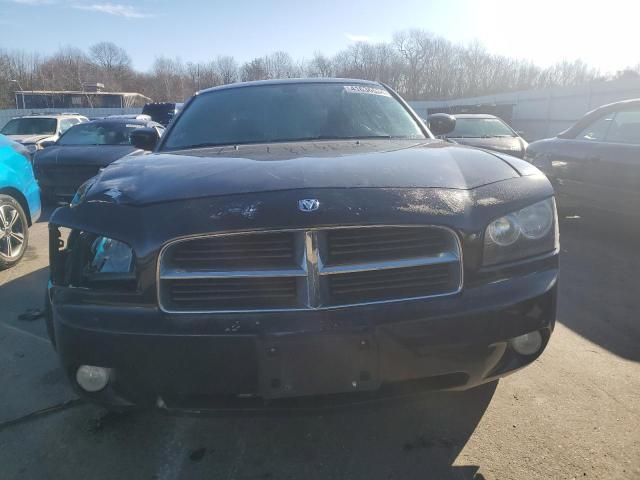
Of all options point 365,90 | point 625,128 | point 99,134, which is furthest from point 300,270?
point 99,134

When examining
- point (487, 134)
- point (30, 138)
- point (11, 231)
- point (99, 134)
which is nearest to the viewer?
point (11, 231)

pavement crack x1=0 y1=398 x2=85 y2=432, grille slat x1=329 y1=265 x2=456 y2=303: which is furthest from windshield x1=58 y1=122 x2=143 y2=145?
grille slat x1=329 y1=265 x2=456 y2=303

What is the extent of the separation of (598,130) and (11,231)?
21.6 ft

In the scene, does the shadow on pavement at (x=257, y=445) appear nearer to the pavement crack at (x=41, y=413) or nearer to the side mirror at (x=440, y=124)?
the pavement crack at (x=41, y=413)

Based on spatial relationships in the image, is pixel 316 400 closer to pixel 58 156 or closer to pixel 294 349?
pixel 294 349

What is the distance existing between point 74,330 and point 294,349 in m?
0.83

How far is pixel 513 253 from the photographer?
1939 mm

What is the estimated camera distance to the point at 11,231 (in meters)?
5.11

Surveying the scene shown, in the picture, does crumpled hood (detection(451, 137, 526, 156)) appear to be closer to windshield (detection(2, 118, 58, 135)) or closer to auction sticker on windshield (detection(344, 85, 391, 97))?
auction sticker on windshield (detection(344, 85, 391, 97))

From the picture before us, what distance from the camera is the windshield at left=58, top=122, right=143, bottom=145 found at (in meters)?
8.88

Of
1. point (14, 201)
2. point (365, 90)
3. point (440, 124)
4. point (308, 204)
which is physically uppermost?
point (365, 90)

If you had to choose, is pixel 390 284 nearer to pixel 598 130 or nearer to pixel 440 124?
pixel 440 124

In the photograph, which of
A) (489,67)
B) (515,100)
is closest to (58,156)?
(515,100)

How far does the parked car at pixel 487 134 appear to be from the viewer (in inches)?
355
